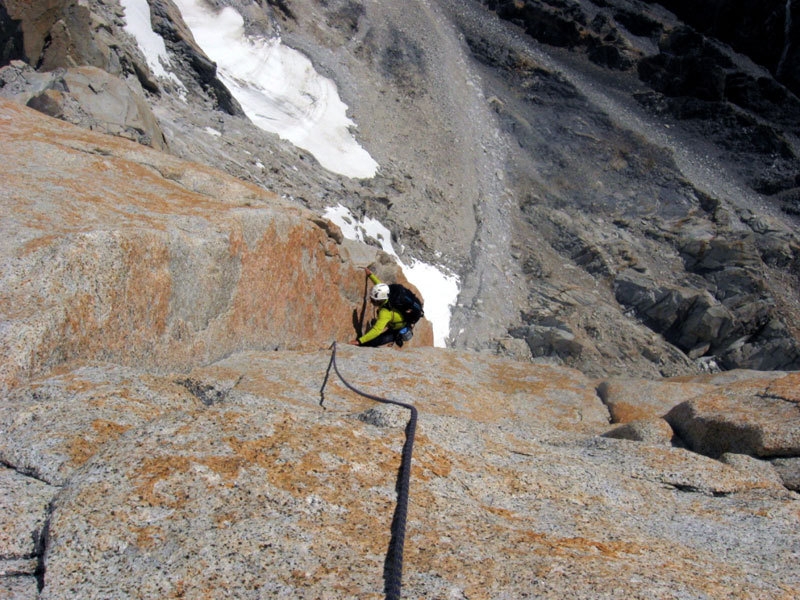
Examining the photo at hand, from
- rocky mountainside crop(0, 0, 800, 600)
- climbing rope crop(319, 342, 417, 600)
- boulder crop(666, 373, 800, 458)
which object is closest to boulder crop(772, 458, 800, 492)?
rocky mountainside crop(0, 0, 800, 600)

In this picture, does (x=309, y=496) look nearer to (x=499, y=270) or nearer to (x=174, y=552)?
(x=174, y=552)

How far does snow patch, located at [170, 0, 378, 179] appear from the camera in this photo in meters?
28.5

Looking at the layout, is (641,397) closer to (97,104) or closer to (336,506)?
(336,506)

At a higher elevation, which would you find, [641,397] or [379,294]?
[641,397]

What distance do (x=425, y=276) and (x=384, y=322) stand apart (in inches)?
536

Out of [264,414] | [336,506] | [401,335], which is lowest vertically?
[401,335]

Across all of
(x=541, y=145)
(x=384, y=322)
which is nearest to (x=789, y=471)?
(x=384, y=322)

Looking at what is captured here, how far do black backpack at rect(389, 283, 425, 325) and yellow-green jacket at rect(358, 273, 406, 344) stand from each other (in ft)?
0.31

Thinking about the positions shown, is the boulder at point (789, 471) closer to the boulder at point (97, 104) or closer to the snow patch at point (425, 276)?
the boulder at point (97, 104)

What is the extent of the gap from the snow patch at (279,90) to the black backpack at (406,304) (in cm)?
1695

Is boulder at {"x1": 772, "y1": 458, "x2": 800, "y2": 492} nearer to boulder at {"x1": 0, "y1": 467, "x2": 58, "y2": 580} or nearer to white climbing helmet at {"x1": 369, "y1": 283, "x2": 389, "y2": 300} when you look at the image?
boulder at {"x1": 0, "y1": 467, "x2": 58, "y2": 580}

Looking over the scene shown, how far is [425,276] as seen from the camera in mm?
24828

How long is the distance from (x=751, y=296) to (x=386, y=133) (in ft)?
68.8

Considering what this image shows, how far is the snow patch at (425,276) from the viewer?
22406mm
